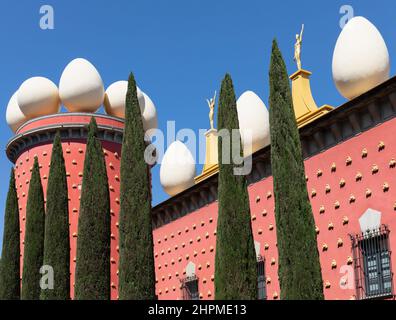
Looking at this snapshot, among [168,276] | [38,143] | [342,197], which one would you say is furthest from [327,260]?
[38,143]

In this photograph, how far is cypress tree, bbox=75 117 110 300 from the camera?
60.9 ft

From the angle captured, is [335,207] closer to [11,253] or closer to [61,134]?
[11,253]

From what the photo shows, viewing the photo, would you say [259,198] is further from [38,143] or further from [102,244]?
[38,143]

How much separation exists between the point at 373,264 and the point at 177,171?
12.5 metres

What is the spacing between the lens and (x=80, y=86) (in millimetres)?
26844

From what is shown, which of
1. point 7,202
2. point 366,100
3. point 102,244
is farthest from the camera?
point 7,202

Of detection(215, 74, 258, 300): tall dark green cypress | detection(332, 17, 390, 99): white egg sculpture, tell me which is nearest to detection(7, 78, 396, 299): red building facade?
detection(332, 17, 390, 99): white egg sculpture

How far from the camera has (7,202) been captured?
24906 mm

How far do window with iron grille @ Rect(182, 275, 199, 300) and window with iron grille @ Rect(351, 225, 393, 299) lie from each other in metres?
8.32

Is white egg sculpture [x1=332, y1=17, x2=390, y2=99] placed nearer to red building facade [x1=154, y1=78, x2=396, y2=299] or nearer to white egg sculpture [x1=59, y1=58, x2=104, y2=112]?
red building facade [x1=154, y1=78, x2=396, y2=299]

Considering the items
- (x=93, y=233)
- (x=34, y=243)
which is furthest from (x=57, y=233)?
(x=34, y=243)

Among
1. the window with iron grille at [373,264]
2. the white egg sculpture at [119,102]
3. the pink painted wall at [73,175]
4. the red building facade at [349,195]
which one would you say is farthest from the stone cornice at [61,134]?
the window with iron grille at [373,264]

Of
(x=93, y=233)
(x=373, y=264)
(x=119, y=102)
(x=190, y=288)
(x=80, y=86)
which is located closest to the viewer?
(x=373, y=264)

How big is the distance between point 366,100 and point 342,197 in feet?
A: 8.66
